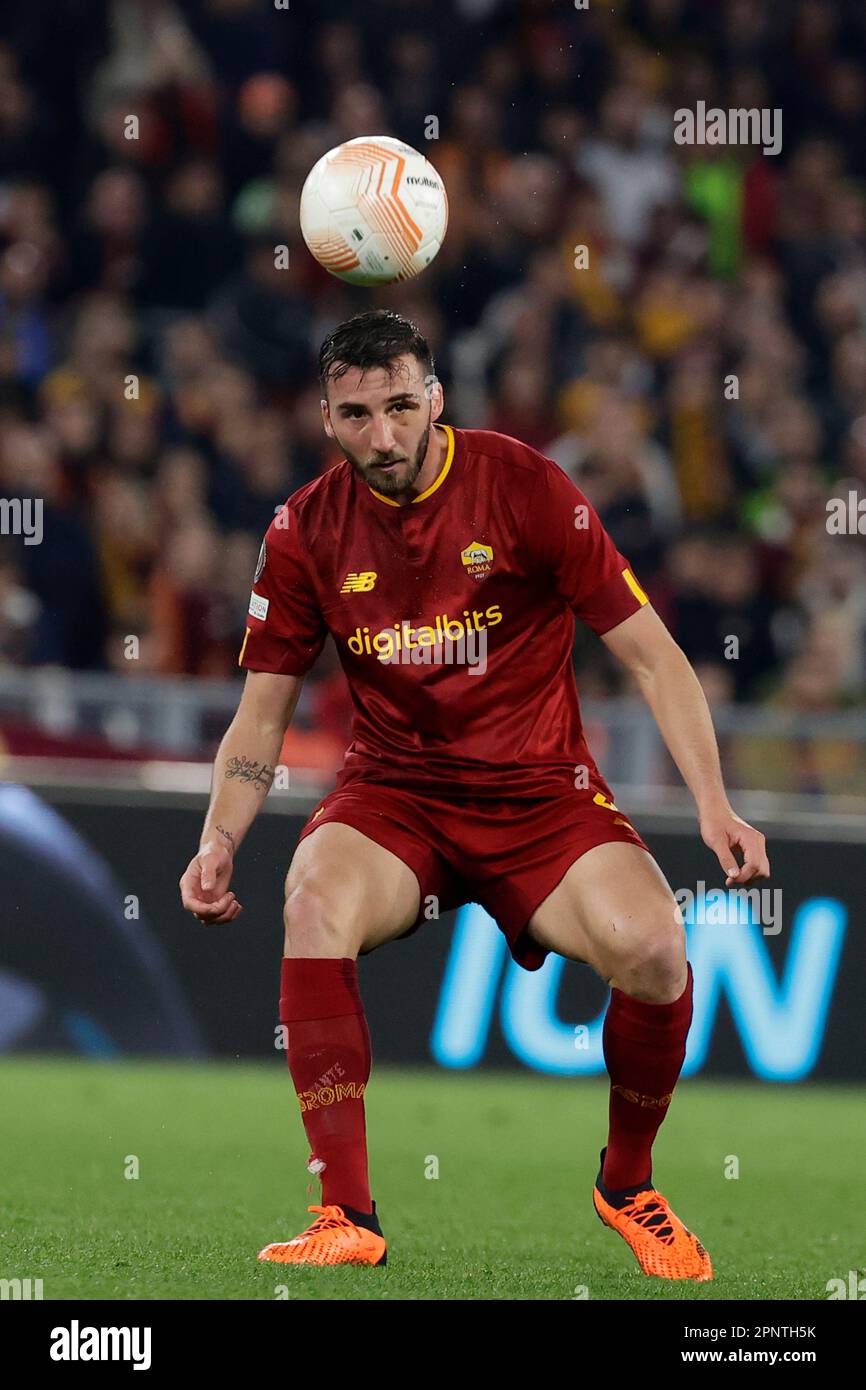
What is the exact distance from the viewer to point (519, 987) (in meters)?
9.16

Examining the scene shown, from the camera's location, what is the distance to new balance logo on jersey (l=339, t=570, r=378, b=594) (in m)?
5.27

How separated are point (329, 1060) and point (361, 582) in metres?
1.11

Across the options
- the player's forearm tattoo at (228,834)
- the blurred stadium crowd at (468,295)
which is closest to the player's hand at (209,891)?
the player's forearm tattoo at (228,834)

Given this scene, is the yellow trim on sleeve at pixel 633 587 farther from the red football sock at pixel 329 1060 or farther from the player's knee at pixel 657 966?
the red football sock at pixel 329 1060

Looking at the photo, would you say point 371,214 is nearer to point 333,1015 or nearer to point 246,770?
point 246,770

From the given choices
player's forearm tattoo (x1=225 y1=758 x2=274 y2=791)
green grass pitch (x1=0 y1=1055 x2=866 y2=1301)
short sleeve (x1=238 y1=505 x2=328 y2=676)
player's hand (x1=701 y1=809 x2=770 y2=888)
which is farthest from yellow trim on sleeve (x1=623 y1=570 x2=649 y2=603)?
green grass pitch (x1=0 y1=1055 x2=866 y2=1301)

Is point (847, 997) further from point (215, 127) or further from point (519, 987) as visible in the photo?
point (215, 127)

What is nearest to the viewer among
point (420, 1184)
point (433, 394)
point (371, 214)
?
point (433, 394)

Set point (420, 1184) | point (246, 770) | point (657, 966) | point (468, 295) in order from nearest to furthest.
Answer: point (657, 966) < point (246, 770) < point (420, 1184) < point (468, 295)

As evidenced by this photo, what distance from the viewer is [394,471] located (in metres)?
5.09

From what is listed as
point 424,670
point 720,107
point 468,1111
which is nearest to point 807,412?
point 720,107

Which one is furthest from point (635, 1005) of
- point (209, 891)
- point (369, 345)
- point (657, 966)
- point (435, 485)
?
point (369, 345)

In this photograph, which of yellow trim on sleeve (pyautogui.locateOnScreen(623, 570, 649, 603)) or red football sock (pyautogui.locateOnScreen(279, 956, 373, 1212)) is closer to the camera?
red football sock (pyautogui.locateOnScreen(279, 956, 373, 1212))

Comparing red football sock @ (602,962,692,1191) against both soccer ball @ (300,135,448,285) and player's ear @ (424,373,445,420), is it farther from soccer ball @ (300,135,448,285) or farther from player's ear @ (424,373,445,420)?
soccer ball @ (300,135,448,285)
